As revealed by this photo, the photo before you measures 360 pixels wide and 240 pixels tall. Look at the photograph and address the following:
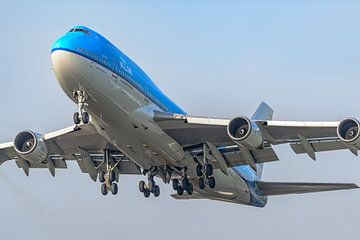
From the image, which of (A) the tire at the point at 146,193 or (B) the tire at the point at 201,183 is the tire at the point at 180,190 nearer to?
(B) the tire at the point at 201,183

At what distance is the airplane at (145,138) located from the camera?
3691 cm

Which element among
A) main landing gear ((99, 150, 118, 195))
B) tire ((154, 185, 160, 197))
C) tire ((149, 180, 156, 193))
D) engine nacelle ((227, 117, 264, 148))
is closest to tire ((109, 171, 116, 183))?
main landing gear ((99, 150, 118, 195))

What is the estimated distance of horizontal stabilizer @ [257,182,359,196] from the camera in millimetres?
44531

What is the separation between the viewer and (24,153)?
41.5 meters

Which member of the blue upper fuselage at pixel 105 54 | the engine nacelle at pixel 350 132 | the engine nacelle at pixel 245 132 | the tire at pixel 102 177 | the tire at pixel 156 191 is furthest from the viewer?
the tire at pixel 156 191

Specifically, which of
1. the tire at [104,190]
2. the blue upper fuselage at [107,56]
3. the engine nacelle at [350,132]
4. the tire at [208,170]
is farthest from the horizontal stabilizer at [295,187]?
the tire at [104,190]

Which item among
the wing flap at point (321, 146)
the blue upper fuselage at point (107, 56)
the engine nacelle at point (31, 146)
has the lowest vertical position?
the wing flap at point (321, 146)

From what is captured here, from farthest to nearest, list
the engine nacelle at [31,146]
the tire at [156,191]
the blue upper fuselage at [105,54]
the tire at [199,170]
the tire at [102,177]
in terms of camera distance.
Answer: the tire at [156,191] → the tire at [102,177] → the tire at [199,170] → the engine nacelle at [31,146] → the blue upper fuselage at [105,54]

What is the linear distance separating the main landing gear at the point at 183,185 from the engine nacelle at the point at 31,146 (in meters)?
6.90

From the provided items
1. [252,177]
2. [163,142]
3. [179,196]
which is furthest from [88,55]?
[252,177]

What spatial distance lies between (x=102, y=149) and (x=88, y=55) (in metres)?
8.50

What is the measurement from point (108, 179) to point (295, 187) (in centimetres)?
1071

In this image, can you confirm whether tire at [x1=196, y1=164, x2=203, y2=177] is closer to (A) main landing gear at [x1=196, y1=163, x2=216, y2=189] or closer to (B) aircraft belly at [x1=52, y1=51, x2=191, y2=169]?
(A) main landing gear at [x1=196, y1=163, x2=216, y2=189]

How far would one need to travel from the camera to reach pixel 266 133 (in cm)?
3994
